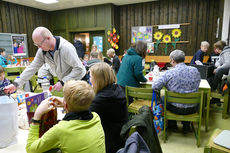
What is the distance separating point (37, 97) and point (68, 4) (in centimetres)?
679

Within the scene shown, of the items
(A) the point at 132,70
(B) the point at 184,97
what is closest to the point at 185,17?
(A) the point at 132,70

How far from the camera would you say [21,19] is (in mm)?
7164

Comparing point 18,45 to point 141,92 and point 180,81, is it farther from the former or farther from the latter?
point 180,81

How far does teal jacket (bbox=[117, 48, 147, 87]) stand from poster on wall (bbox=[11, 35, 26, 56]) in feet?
19.0

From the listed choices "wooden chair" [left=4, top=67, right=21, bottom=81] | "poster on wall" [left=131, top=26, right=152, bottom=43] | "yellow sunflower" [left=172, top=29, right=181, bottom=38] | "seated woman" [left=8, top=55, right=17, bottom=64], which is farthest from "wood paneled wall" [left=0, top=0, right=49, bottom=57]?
"yellow sunflower" [left=172, top=29, right=181, bottom=38]

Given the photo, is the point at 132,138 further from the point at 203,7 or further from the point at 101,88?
the point at 203,7

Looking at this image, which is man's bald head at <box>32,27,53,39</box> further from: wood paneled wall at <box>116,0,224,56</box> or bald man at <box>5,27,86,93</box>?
wood paneled wall at <box>116,0,224,56</box>

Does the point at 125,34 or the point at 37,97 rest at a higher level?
the point at 125,34

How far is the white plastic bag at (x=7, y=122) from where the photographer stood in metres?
1.10

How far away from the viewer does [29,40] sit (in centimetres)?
761

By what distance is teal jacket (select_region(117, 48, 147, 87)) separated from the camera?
112 inches

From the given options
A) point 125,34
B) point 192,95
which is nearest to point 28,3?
point 125,34

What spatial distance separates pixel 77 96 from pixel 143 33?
6489 mm

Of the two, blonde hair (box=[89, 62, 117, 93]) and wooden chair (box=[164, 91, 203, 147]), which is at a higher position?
blonde hair (box=[89, 62, 117, 93])
